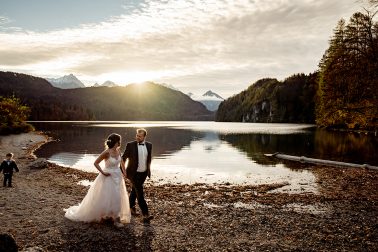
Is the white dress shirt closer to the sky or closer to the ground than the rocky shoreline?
closer to the sky

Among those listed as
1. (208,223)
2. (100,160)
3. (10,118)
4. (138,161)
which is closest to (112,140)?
(100,160)

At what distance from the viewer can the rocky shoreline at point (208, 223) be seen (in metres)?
10.9

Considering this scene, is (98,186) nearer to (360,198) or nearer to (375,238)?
(375,238)

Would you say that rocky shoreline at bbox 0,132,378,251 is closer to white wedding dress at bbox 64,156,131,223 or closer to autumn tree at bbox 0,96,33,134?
white wedding dress at bbox 64,156,131,223

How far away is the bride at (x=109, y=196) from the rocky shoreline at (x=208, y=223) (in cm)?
34

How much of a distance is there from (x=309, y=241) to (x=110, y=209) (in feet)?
22.9

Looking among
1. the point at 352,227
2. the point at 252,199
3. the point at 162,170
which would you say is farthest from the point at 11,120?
the point at 352,227

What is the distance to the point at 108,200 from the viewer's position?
12359 millimetres

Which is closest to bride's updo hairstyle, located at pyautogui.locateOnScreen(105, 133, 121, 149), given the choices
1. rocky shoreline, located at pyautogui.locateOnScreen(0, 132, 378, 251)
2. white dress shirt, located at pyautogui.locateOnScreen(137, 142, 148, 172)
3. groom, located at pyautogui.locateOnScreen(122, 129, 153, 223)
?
groom, located at pyautogui.locateOnScreen(122, 129, 153, 223)

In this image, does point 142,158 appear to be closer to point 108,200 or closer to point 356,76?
point 108,200

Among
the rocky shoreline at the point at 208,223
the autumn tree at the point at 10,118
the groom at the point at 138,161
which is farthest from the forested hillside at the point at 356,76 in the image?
the autumn tree at the point at 10,118

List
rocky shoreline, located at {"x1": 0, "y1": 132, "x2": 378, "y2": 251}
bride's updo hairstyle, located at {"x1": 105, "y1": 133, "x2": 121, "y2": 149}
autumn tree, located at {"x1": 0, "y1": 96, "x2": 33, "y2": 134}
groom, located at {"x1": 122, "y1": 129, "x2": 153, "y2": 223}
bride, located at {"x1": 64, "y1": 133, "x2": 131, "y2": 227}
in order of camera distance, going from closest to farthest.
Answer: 1. rocky shoreline, located at {"x1": 0, "y1": 132, "x2": 378, "y2": 251}
2. bride, located at {"x1": 64, "y1": 133, "x2": 131, "y2": 227}
3. bride's updo hairstyle, located at {"x1": 105, "y1": 133, "x2": 121, "y2": 149}
4. groom, located at {"x1": 122, "y1": 129, "x2": 153, "y2": 223}
5. autumn tree, located at {"x1": 0, "y1": 96, "x2": 33, "y2": 134}

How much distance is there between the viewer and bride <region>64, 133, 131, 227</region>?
1238 centimetres

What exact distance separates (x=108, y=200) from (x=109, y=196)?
0.47 feet
